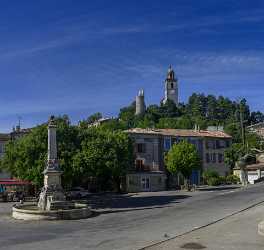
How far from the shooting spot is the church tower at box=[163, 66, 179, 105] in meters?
185

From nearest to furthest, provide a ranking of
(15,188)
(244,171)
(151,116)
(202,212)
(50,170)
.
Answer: (202,212) → (50,170) → (15,188) → (244,171) → (151,116)

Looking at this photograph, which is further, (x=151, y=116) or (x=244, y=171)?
(x=151, y=116)

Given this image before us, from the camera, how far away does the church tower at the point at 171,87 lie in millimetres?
185375

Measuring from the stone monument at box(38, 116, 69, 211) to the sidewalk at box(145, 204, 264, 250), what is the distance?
41.6 feet

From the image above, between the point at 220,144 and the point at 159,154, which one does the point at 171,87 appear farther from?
the point at 159,154

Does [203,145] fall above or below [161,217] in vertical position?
above

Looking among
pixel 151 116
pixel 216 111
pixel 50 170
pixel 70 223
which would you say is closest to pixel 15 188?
pixel 50 170

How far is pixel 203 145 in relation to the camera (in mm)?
73688

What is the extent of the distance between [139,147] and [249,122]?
328ft

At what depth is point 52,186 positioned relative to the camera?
114 feet

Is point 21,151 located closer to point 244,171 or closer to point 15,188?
point 15,188

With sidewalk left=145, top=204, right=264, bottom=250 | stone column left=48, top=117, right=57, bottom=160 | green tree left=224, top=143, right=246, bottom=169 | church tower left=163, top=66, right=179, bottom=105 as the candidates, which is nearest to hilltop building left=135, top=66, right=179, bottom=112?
church tower left=163, top=66, right=179, bottom=105

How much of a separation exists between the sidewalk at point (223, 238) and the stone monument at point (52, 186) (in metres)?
12.7

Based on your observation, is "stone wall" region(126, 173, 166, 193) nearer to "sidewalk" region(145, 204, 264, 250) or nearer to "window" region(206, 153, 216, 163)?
"window" region(206, 153, 216, 163)
